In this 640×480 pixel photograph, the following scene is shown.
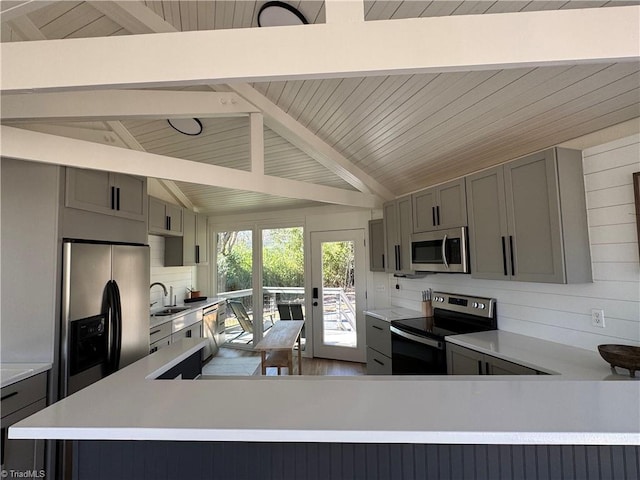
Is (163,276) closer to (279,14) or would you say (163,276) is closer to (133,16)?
(133,16)

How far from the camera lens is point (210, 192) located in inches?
183

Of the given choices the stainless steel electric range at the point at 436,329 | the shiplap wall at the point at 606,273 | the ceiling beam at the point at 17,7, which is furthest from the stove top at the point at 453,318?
the ceiling beam at the point at 17,7

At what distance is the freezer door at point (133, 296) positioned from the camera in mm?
2529

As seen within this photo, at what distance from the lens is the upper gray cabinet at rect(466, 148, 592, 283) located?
1990mm

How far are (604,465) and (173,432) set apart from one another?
131 cm

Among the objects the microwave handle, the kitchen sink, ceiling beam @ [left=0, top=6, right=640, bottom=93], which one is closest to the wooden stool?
the kitchen sink

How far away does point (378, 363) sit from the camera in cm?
367

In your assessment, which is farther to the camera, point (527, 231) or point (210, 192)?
point (210, 192)

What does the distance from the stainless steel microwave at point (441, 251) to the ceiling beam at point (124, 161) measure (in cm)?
128

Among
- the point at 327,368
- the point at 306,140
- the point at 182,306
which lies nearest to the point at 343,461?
the point at 306,140

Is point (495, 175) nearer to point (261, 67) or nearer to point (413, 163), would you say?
point (413, 163)

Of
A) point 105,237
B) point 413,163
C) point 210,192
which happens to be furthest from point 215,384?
point 210,192

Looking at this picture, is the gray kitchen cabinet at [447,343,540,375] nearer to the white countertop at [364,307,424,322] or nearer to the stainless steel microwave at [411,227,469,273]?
the stainless steel microwave at [411,227,469,273]

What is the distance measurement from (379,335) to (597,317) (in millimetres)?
2026
